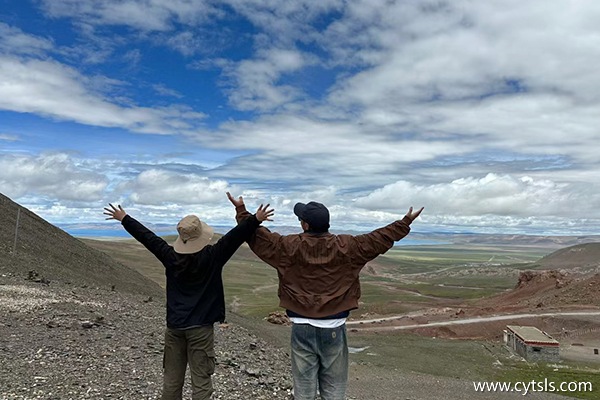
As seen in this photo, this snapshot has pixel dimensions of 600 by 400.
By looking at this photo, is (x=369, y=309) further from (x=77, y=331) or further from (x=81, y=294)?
(x=77, y=331)

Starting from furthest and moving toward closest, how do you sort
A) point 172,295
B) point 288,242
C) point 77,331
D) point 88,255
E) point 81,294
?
point 88,255 < point 81,294 < point 77,331 < point 172,295 < point 288,242

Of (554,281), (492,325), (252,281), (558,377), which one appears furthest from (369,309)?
(252,281)

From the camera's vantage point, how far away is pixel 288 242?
6.58m

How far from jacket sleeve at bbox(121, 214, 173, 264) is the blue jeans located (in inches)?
88.4

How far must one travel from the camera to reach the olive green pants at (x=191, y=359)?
23.5ft

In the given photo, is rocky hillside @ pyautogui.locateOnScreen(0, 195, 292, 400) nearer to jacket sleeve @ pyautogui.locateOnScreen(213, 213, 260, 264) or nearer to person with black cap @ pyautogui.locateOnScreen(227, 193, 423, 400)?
jacket sleeve @ pyautogui.locateOnScreen(213, 213, 260, 264)

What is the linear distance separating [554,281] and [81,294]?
81.0 meters

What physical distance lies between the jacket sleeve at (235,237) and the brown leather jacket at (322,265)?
37cm

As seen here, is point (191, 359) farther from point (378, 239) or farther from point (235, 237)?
point (378, 239)

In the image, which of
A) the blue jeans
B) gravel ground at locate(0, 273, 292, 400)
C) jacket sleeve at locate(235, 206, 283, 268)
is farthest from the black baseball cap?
gravel ground at locate(0, 273, 292, 400)

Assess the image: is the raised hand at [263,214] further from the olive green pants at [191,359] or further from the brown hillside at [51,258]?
the brown hillside at [51,258]

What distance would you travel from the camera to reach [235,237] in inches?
276

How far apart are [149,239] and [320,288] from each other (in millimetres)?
2763

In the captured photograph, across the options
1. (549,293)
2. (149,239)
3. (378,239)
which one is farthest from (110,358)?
(549,293)
